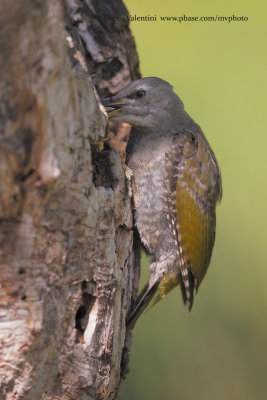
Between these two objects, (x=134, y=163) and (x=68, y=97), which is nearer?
(x=68, y=97)

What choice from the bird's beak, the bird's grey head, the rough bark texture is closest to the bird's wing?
the bird's grey head

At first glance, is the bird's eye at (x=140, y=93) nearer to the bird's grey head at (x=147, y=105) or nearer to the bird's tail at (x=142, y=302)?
the bird's grey head at (x=147, y=105)

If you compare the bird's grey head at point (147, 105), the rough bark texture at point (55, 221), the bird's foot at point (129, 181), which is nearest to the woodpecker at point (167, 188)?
the bird's grey head at point (147, 105)

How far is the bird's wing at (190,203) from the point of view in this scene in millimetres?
3924

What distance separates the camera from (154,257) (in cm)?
408

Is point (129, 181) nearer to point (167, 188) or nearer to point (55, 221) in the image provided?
point (167, 188)

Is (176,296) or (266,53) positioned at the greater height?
(266,53)

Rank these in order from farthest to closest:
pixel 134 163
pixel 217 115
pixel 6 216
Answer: pixel 217 115
pixel 134 163
pixel 6 216

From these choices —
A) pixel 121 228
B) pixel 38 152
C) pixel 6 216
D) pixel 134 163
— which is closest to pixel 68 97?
pixel 38 152

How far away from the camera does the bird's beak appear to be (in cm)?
399

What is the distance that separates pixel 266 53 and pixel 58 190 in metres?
3.29

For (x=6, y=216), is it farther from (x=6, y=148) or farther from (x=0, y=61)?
(x=0, y=61)

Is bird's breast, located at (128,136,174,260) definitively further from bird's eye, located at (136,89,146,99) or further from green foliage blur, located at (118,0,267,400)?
green foliage blur, located at (118,0,267,400)

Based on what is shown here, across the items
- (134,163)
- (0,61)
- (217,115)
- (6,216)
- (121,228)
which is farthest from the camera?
(217,115)
